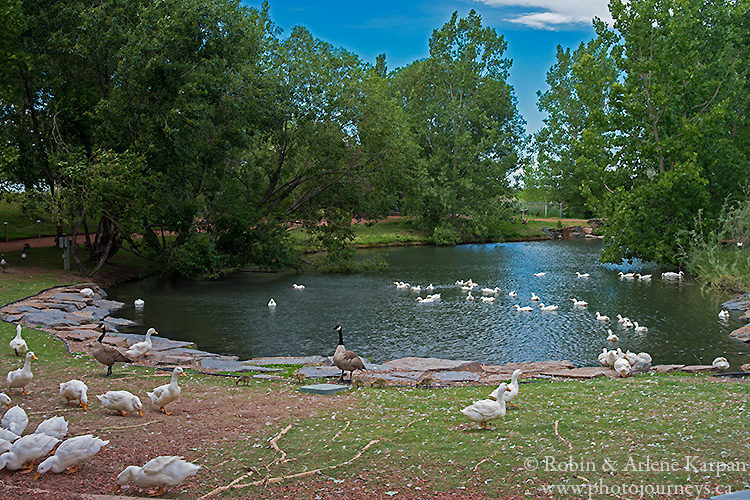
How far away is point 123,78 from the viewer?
30.5 metres

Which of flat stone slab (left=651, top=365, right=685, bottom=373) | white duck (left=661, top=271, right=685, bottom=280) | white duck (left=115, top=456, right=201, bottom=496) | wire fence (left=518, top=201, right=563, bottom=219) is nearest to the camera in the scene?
white duck (left=115, top=456, right=201, bottom=496)

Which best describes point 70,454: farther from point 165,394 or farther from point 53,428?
point 165,394

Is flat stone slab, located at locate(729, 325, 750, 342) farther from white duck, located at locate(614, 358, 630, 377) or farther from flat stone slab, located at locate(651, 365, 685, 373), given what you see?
white duck, located at locate(614, 358, 630, 377)

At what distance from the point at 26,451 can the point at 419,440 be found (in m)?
5.14

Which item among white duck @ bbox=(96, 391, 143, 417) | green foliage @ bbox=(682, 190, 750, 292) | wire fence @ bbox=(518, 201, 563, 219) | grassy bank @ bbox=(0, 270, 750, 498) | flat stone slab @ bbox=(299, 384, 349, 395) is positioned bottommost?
flat stone slab @ bbox=(299, 384, 349, 395)

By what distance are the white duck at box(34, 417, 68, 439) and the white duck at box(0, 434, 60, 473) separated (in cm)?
50

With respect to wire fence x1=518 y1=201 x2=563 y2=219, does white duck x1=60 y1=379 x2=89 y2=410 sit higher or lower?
lower

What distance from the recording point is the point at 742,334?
21.0 m

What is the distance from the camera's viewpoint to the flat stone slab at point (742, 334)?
20631 mm

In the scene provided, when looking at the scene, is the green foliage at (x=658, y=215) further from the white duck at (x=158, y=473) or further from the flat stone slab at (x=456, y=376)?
the white duck at (x=158, y=473)

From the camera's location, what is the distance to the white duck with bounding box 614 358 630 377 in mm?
14953

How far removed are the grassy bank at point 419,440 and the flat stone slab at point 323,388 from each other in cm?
21

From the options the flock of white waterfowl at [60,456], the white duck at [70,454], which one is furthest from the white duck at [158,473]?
the white duck at [70,454]

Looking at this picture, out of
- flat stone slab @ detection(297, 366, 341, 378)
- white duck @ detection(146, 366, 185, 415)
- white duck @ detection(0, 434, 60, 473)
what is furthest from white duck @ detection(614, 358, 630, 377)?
white duck @ detection(0, 434, 60, 473)
